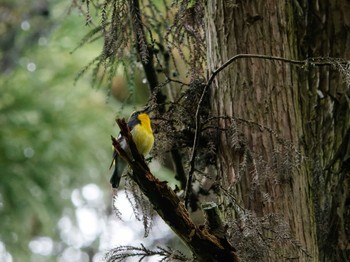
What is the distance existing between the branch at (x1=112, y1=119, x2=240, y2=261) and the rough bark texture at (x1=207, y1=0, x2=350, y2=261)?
0.35 metres

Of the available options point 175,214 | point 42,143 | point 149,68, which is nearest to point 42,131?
point 42,143

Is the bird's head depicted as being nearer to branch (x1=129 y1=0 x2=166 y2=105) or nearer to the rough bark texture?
branch (x1=129 y1=0 x2=166 y2=105)

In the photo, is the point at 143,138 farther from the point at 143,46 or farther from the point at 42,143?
the point at 42,143

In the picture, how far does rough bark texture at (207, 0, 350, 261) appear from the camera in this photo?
263 centimetres

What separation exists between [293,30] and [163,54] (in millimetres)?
814

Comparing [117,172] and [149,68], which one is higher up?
[149,68]

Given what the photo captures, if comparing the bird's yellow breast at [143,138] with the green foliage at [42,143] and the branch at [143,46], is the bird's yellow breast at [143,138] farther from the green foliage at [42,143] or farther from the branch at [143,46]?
the green foliage at [42,143]

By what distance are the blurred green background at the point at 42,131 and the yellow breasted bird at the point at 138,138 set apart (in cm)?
221

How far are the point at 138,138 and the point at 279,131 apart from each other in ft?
1.94

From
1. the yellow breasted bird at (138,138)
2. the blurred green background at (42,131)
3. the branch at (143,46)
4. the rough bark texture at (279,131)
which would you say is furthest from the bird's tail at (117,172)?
the blurred green background at (42,131)

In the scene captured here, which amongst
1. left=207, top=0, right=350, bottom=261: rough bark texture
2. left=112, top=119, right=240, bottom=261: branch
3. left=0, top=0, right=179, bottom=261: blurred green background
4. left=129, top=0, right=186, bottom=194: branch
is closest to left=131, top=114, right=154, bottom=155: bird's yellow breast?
left=129, top=0, right=186, bottom=194: branch

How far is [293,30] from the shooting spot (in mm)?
2980

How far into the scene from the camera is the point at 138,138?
9.60ft

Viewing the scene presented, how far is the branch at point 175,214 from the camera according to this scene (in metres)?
2.19
